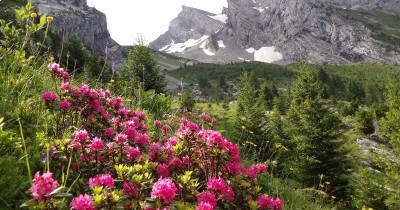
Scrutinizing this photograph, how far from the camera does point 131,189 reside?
7.05 ft

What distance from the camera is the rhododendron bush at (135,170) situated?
197 centimetres

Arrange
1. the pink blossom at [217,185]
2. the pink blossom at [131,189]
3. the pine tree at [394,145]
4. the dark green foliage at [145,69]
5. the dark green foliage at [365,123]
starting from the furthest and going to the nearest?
the dark green foliage at [365,123] → the dark green foliage at [145,69] → the pine tree at [394,145] → the pink blossom at [217,185] → the pink blossom at [131,189]

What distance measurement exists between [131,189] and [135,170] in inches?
5.1

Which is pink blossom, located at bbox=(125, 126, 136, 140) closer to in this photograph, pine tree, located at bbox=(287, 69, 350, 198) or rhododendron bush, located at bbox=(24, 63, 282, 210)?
rhododendron bush, located at bbox=(24, 63, 282, 210)

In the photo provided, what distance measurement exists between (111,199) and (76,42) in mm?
36179

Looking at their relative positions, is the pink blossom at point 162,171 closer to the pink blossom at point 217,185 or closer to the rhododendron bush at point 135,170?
the rhododendron bush at point 135,170

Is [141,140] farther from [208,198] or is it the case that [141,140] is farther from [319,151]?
[319,151]

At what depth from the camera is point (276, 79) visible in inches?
5979

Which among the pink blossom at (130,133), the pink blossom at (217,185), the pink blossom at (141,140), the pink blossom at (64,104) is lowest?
the pink blossom at (217,185)

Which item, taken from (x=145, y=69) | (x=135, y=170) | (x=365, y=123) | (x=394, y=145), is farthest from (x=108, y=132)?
(x=365, y=123)

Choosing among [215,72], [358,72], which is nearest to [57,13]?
[215,72]

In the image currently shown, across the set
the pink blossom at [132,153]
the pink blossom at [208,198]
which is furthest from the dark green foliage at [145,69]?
the pink blossom at [208,198]

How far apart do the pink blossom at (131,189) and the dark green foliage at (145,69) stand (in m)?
21.2

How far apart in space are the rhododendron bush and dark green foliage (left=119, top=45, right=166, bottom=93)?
19.9 m
